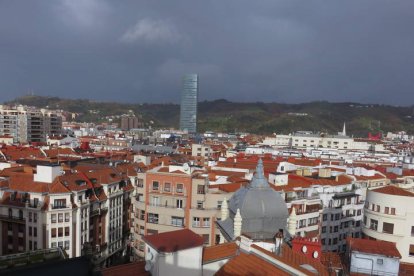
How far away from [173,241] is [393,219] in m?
24.4

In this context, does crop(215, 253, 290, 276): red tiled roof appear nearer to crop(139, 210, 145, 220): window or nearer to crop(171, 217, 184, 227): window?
crop(171, 217, 184, 227): window

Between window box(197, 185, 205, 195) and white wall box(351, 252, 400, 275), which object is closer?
white wall box(351, 252, 400, 275)

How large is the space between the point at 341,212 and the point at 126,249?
34.8 m

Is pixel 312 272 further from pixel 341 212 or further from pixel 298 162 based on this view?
pixel 298 162

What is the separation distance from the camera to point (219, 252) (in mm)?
20109

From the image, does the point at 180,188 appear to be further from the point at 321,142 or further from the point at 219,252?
the point at 321,142

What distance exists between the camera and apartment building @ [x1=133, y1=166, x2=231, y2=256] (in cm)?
4662

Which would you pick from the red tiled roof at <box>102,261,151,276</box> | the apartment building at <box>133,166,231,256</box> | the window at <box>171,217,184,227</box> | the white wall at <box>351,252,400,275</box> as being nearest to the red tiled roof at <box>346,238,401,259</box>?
the white wall at <box>351,252,400,275</box>

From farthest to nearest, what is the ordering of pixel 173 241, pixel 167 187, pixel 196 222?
pixel 167 187, pixel 196 222, pixel 173 241

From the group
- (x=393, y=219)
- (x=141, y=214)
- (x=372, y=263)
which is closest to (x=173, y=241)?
(x=372, y=263)

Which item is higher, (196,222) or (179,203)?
(179,203)

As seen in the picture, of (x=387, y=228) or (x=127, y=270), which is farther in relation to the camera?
(x=387, y=228)

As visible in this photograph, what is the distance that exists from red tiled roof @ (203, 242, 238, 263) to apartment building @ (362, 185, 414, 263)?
20681 mm

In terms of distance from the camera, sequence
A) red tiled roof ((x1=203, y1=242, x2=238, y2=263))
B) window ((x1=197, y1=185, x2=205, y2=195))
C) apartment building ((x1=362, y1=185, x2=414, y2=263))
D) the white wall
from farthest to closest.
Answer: window ((x1=197, y1=185, x2=205, y2=195)) < apartment building ((x1=362, y1=185, x2=414, y2=263)) < the white wall < red tiled roof ((x1=203, y1=242, x2=238, y2=263))
